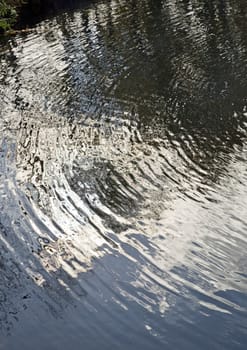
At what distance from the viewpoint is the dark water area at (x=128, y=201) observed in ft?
25.6

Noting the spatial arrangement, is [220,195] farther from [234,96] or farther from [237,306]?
[234,96]

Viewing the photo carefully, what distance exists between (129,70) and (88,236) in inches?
434

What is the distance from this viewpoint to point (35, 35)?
29.2 metres

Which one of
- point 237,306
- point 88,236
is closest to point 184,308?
point 237,306

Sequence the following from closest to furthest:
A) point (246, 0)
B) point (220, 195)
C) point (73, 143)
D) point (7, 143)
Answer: point (220, 195), point (73, 143), point (7, 143), point (246, 0)

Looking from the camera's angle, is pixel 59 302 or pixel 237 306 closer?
pixel 237 306

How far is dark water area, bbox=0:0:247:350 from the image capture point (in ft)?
25.6

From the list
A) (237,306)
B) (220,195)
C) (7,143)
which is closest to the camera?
(237,306)

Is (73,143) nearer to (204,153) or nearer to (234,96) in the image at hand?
(204,153)

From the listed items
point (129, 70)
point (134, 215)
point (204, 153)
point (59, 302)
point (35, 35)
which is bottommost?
point (35, 35)

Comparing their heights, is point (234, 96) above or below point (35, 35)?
above

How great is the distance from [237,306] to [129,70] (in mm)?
13369

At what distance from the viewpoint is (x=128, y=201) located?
35.8 feet

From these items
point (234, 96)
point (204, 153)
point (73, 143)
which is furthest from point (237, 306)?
point (234, 96)
